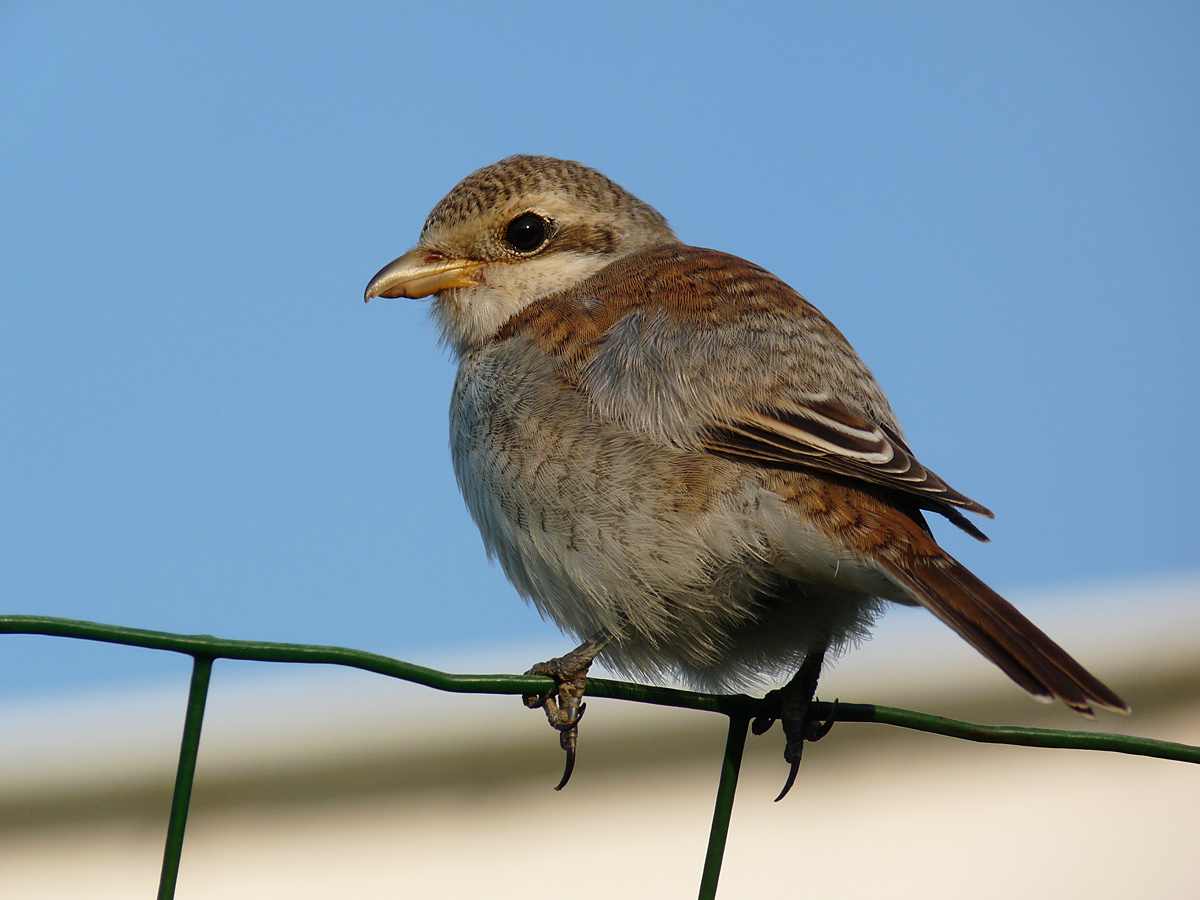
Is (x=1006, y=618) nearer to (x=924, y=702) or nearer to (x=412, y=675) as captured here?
(x=412, y=675)

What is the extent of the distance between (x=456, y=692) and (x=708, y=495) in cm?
92

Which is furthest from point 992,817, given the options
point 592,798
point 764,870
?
point 592,798

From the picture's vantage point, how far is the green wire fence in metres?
1.57

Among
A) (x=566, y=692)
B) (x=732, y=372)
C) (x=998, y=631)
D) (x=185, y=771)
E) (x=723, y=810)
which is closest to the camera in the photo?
(x=185, y=771)

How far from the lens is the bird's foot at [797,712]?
2838 millimetres

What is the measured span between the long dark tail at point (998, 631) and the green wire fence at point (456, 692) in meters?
0.12

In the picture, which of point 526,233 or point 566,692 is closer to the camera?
point 566,692

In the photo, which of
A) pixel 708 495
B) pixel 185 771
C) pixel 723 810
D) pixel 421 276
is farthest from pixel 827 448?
pixel 421 276

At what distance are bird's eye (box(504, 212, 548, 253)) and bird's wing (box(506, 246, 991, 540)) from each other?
468 millimetres

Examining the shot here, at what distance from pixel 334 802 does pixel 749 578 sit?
375 centimetres

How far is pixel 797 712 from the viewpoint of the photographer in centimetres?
289

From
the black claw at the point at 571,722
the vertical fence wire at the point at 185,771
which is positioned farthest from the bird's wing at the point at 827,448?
the vertical fence wire at the point at 185,771

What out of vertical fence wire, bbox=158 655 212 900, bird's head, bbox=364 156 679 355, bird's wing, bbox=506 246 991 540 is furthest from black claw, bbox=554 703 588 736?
bird's head, bbox=364 156 679 355

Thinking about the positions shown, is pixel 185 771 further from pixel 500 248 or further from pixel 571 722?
pixel 500 248
